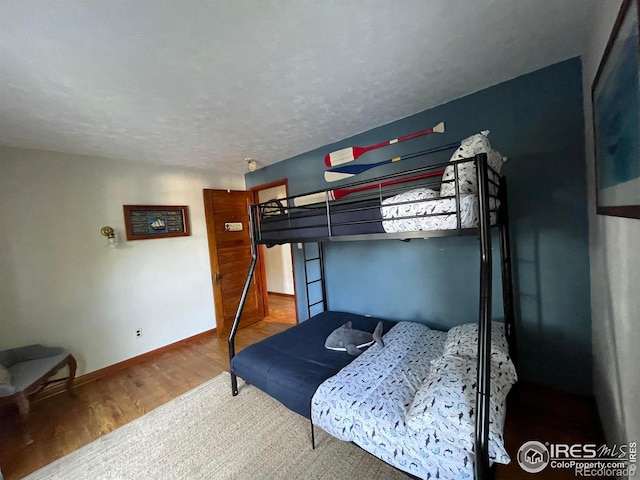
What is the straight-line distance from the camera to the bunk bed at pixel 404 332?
1.09 m

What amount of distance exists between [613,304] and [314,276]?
8.73 ft

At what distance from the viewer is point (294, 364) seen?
1846 mm

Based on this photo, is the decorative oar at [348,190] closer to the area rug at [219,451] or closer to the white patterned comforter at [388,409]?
the white patterned comforter at [388,409]

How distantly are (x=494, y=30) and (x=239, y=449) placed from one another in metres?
2.91

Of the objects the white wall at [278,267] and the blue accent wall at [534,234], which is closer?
the blue accent wall at [534,234]

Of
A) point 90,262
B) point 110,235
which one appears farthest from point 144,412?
point 110,235

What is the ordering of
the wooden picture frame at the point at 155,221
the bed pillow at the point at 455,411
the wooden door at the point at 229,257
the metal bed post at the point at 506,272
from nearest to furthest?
1. the bed pillow at the point at 455,411
2. the metal bed post at the point at 506,272
3. the wooden picture frame at the point at 155,221
4. the wooden door at the point at 229,257

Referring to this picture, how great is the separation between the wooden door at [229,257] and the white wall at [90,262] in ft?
0.67

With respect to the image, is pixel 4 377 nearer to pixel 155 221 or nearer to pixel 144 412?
pixel 144 412

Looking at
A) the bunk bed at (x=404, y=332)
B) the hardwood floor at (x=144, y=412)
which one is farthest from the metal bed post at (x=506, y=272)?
the hardwood floor at (x=144, y=412)

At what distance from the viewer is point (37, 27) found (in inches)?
42.2

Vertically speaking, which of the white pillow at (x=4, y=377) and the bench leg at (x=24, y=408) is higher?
the white pillow at (x=4, y=377)

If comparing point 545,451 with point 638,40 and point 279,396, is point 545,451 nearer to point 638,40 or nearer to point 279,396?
point 279,396

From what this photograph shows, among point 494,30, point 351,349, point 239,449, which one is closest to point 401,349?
point 351,349
